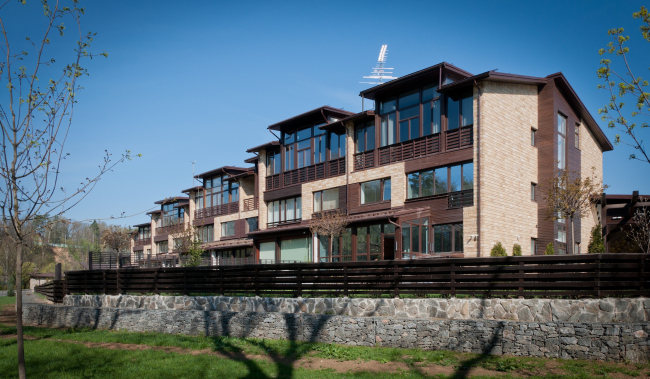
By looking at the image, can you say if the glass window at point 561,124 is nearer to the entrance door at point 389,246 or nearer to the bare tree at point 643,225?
the bare tree at point 643,225

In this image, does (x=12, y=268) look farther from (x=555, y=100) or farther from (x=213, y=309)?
(x=555, y=100)

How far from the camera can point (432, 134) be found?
24.0 m

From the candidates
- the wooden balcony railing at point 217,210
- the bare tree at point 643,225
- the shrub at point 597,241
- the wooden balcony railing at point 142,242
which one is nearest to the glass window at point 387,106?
the shrub at point 597,241

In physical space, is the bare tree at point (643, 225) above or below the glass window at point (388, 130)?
below

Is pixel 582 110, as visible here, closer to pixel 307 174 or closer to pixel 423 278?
pixel 307 174

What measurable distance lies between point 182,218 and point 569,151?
38976mm

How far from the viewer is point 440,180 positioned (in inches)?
931

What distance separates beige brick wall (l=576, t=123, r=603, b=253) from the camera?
88.3 feet

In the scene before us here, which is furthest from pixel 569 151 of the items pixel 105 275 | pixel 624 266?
pixel 105 275

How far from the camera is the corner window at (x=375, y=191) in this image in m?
26.3

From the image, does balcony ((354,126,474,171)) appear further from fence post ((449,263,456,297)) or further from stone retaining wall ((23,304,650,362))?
stone retaining wall ((23,304,650,362))

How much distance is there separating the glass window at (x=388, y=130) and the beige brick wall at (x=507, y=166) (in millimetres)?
5176

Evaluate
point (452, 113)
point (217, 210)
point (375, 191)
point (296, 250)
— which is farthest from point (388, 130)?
point (217, 210)

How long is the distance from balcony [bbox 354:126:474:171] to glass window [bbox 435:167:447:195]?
88 cm
